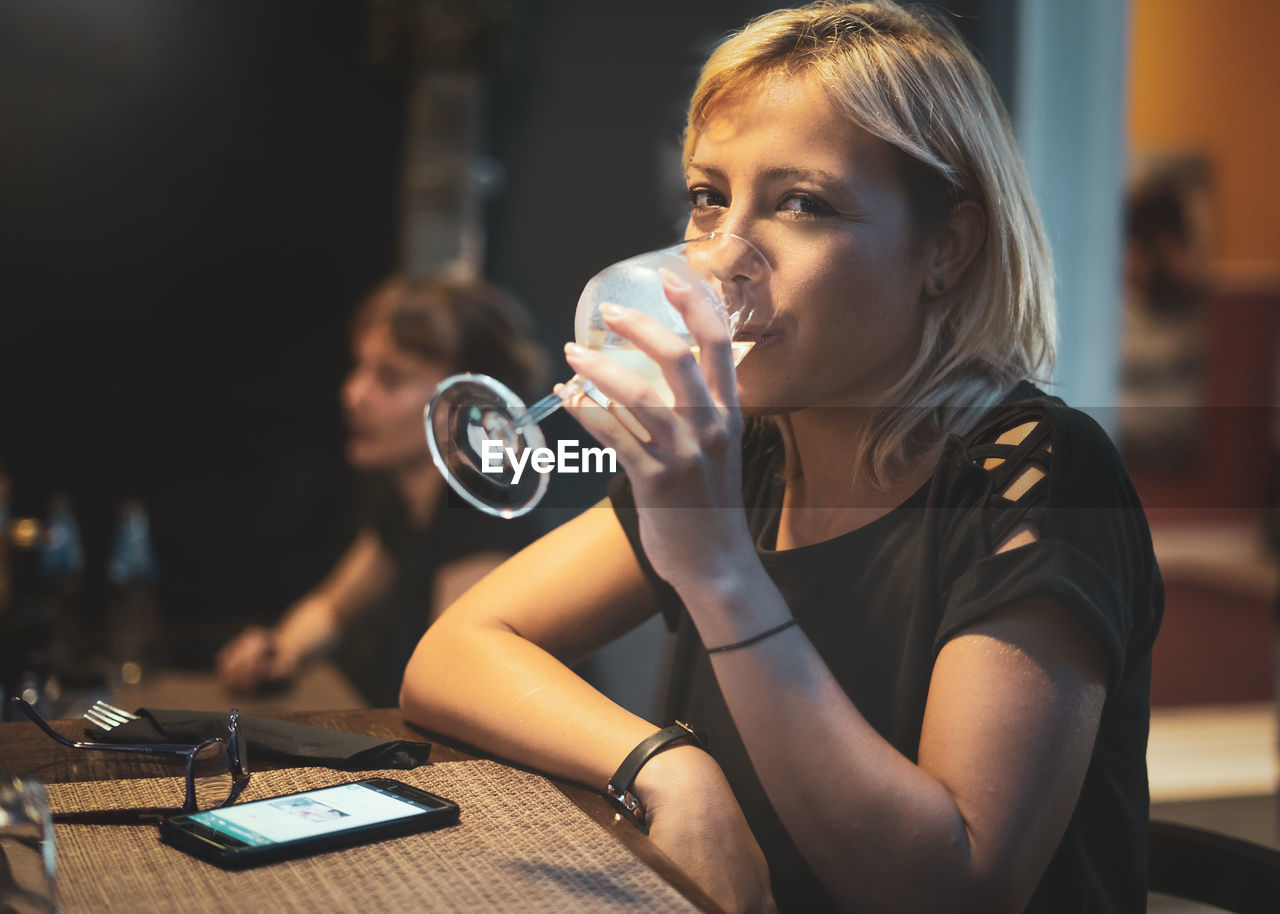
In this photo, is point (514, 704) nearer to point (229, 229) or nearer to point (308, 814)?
point (308, 814)

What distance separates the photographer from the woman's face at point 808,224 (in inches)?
33.5

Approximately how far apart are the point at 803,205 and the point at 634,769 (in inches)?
16.1

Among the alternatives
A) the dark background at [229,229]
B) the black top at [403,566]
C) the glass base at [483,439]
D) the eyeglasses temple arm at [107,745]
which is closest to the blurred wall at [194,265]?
the dark background at [229,229]

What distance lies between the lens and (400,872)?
640 millimetres

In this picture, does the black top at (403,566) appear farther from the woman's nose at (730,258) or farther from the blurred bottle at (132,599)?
the woman's nose at (730,258)

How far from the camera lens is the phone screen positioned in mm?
674

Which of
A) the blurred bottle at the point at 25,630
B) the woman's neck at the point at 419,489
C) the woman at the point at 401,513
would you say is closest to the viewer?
the blurred bottle at the point at 25,630

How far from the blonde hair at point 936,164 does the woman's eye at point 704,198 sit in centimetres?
7

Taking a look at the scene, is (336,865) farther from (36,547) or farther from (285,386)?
(285,386)

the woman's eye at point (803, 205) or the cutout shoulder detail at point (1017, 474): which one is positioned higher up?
the woman's eye at point (803, 205)

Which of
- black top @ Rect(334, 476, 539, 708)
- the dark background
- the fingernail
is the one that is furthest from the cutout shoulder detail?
the dark background

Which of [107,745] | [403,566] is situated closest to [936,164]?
[107,745]

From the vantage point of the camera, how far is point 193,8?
287 cm

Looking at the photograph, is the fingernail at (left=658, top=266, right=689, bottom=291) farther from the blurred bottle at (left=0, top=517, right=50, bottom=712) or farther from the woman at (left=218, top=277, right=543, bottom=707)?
the blurred bottle at (left=0, top=517, right=50, bottom=712)
